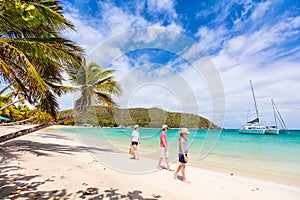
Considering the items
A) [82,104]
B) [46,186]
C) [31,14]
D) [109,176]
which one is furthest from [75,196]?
[82,104]

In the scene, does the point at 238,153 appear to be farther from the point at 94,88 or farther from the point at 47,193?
the point at 47,193

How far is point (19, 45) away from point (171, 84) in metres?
6.57

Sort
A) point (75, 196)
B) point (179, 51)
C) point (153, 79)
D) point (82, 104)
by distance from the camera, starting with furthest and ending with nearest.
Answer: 1. point (82, 104)
2. point (153, 79)
3. point (179, 51)
4. point (75, 196)

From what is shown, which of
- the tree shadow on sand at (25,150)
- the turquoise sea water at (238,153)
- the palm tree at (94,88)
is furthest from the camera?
the palm tree at (94,88)

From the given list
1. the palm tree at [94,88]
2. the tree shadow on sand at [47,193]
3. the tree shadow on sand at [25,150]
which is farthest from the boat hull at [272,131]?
the tree shadow on sand at [47,193]

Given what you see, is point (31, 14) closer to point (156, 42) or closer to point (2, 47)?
point (2, 47)

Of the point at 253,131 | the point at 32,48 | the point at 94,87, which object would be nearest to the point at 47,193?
the point at 32,48

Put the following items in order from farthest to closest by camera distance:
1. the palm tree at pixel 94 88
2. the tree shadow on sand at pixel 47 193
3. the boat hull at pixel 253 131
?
1. the boat hull at pixel 253 131
2. the palm tree at pixel 94 88
3. the tree shadow on sand at pixel 47 193

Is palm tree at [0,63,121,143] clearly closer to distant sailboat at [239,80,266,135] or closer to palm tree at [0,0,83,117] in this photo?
palm tree at [0,0,83,117]

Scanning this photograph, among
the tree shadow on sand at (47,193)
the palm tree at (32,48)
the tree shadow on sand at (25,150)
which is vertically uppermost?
the palm tree at (32,48)

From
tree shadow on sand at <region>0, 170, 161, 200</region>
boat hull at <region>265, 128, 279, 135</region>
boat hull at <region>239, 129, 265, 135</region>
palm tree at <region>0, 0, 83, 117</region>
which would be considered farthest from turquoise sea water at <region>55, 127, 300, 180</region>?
boat hull at <region>265, 128, 279, 135</region>

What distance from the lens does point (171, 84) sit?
938cm

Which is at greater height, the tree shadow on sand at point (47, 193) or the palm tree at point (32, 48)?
the palm tree at point (32, 48)

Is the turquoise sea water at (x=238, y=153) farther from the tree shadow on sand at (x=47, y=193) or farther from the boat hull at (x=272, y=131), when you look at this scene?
the boat hull at (x=272, y=131)
